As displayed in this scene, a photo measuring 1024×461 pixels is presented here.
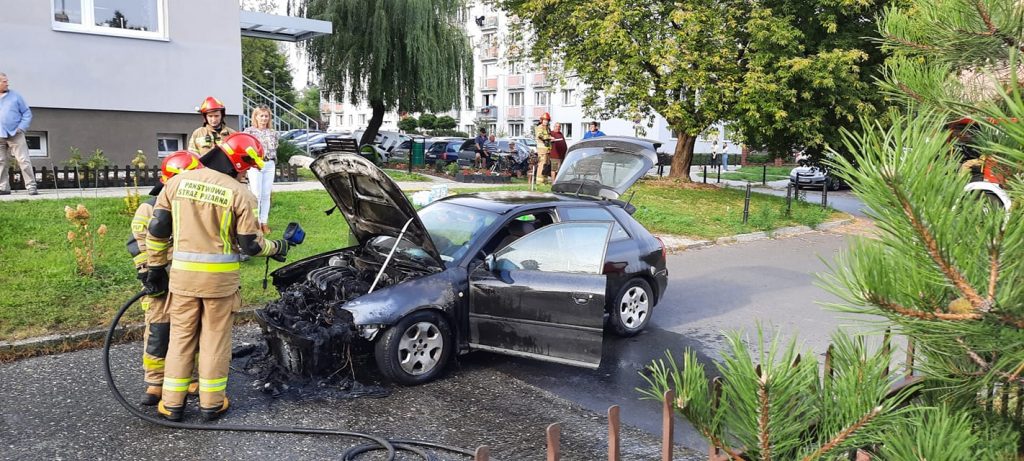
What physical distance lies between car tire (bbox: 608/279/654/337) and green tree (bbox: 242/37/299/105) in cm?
2767

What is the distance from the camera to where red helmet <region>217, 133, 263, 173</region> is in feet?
16.5

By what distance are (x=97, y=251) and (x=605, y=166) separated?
610 centimetres

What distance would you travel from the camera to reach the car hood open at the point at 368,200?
5922mm

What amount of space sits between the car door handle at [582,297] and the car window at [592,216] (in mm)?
1524

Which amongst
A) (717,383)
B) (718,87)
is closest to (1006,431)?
(717,383)

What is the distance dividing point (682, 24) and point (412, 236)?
46.0 feet

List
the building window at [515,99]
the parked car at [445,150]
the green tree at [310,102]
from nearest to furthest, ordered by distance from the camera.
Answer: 1. the parked car at [445,150]
2. the building window at [515,99]
3. the green tree at [310,102]

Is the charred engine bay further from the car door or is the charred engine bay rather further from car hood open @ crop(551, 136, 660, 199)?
car hood open @ crop(551, 136, 660, 199)

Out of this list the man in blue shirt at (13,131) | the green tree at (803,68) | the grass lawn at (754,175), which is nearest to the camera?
the man in blue shirt at (13,131)

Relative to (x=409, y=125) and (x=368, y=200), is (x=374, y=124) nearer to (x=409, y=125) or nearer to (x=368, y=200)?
(x=368, y=200)

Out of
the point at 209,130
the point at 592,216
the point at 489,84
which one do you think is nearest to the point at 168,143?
the point at 209,130

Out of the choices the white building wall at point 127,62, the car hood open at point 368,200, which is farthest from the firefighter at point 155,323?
the white building wall at point 127,62

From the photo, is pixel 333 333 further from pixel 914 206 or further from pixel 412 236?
pixel 914 206

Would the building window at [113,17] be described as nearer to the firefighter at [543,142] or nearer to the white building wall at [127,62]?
the white building wall at [127,62]
